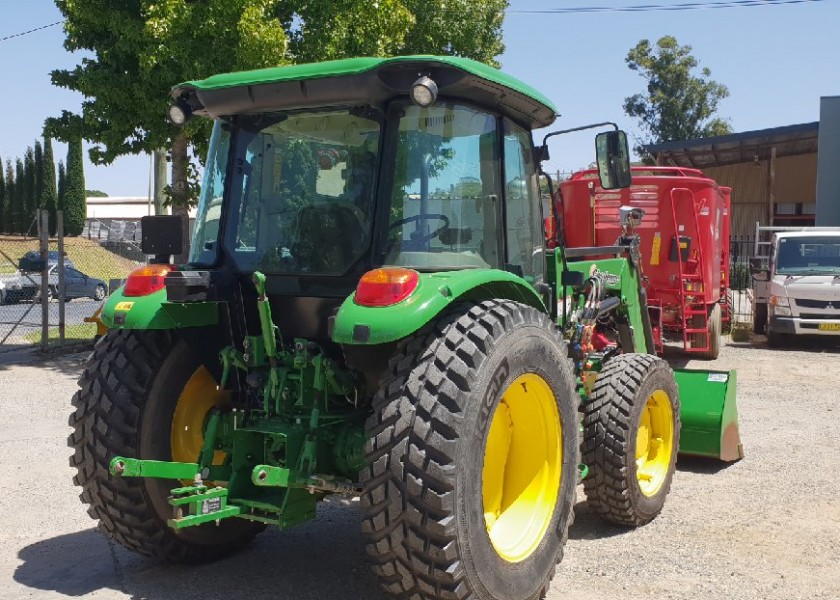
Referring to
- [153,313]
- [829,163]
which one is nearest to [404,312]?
[153,313]

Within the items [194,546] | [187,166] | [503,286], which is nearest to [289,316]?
[503,286]

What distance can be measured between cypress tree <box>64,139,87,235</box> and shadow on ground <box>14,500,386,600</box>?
151 ft

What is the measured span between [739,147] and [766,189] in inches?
153

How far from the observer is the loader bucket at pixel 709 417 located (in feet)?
22.1

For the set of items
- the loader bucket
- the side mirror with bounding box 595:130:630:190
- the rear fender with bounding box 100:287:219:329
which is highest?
the side mirror with bounding box 595:130:630:190

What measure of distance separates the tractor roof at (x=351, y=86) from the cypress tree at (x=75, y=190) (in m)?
46.7

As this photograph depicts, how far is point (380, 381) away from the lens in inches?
148

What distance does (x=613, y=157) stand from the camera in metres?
5.04

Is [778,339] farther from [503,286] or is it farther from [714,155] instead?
[714,155]

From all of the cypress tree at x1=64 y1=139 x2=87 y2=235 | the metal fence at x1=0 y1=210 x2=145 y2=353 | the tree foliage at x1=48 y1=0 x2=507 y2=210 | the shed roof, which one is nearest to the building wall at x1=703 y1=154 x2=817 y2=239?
the shed roof

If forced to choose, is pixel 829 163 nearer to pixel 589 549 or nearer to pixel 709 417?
pixel 709 417

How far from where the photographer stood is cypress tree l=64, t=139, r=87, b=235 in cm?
4812

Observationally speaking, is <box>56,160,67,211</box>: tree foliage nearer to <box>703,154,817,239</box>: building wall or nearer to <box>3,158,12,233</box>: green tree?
<box>3,158,12,233</box>: green tree

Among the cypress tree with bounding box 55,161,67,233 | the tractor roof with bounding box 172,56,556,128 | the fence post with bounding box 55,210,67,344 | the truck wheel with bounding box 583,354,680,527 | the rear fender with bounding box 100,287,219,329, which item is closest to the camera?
the tractor roof with bounding box 172,56,556,128
